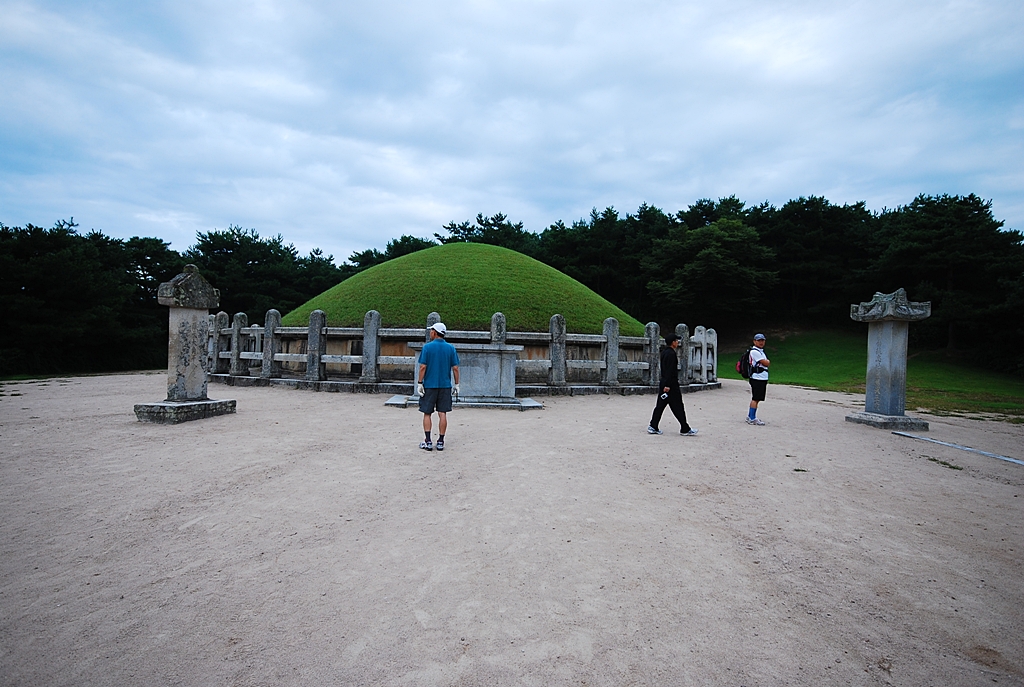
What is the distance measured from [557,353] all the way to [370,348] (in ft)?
16.5

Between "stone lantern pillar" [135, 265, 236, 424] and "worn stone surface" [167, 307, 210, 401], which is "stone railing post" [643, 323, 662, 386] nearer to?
"stone lantern pillar" [135, 265, 236, 424]

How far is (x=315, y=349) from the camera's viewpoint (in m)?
13.6

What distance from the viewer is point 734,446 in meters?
7.52

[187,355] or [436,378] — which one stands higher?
[187,355]

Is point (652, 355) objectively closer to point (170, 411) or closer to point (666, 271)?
point (170, 411)

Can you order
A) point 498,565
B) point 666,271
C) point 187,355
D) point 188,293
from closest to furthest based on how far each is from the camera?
point 498,565 → point 188,293 → point 187,355 → point 666,271

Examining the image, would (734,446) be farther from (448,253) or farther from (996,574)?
(448,253)

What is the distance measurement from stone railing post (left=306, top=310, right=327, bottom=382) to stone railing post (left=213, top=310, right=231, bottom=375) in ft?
14.2

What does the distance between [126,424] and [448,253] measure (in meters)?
15.3

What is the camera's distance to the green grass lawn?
14761 millimetres

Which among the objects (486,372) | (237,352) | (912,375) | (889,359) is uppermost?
(889,359)

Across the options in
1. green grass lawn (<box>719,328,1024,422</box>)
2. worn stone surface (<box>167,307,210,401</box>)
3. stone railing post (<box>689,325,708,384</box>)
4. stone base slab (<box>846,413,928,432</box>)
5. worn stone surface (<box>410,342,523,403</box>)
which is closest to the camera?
worn stone surface (<box>167,307,210,401</box>)

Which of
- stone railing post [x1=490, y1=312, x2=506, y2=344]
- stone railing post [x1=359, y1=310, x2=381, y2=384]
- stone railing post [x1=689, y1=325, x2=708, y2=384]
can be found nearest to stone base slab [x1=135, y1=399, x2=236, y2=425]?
stone railing post [x1=359, y1=310, x2=381, y2=384]

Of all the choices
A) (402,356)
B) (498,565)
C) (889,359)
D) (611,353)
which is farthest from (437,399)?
(889,359)
